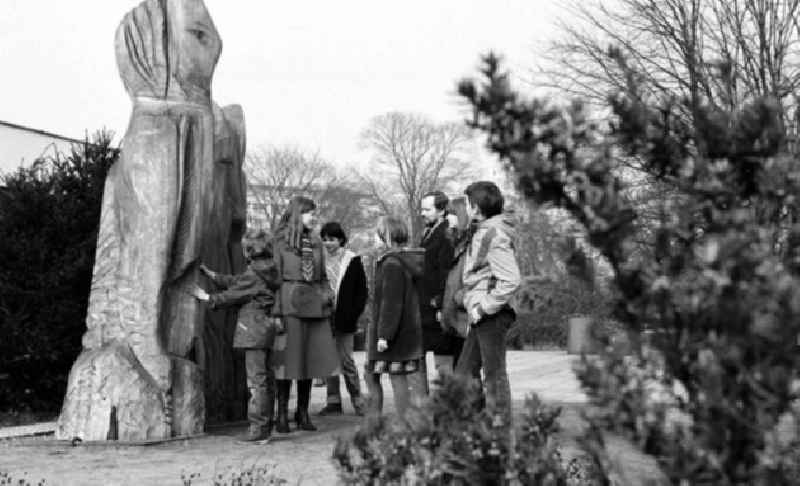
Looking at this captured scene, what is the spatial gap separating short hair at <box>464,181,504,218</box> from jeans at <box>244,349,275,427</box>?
2.21 m

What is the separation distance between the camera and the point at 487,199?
719 cm

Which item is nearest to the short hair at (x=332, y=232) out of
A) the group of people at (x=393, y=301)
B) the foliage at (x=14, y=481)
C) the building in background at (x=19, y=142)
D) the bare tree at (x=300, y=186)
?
the group of people at (x=393, y=301)

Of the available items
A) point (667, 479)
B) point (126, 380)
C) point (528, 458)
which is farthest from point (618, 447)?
point (667, 479)

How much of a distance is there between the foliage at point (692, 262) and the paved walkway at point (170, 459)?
3.15 m

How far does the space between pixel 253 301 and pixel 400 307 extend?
3.70 ft

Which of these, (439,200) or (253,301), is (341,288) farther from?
(253,301)

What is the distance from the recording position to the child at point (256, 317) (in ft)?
26.9

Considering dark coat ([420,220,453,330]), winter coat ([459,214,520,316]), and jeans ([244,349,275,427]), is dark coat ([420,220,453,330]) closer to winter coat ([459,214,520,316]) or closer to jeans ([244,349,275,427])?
jeans ([244,349,275,427])

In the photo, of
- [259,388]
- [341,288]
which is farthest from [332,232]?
[259,388]

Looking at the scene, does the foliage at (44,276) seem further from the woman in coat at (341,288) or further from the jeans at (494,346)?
the jeans at (494,346)

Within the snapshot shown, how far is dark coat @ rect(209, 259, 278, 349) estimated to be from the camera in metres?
8.21

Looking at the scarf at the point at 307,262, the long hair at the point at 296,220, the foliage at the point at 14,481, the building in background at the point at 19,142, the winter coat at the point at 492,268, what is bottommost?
the foliage at the point at 14,481

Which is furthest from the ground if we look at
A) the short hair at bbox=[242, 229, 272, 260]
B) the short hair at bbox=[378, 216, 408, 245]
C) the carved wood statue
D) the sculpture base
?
the short hair at bbox=[378, 216, 408, 245]

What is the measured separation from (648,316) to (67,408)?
631cm
